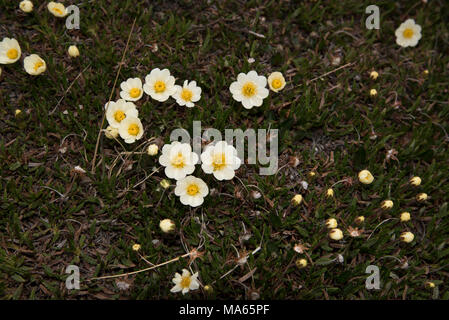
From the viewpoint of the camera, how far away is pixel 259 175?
2629 mm

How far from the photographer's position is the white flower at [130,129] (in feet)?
8.22

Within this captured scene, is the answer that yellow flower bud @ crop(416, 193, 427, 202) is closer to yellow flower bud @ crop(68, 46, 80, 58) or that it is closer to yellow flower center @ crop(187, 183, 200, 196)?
yellow flower center @ crop(187, 183, 200, 196)

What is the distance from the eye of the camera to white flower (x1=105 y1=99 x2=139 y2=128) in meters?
2.55

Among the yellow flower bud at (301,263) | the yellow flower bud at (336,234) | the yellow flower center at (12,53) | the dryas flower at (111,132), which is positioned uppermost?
the yellow flower center at (12,53)

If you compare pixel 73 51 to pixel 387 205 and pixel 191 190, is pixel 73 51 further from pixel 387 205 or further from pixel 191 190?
pixel 387 205

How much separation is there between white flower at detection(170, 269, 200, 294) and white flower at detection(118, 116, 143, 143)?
3.06 feet

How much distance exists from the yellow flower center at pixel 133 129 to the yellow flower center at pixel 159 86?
0.32m

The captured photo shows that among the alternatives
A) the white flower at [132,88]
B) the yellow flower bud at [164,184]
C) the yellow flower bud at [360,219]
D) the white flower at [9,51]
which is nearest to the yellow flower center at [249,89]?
the white flower at [132,88]

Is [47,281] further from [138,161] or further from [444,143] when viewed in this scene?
[444,143]

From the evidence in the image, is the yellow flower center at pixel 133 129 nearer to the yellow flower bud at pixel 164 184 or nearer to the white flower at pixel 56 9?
the yellow flower bud at pixel 164 184

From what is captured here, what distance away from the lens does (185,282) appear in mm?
2186

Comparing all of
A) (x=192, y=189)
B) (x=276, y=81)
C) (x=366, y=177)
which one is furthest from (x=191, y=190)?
(x=366, y=177)

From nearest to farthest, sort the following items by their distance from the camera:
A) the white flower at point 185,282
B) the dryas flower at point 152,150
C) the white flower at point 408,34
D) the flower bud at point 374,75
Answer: the white flower at point 185,282 < the dryas flower at point 152,150 < the flower bud at point 374,75 < the white flower at point 408,34
